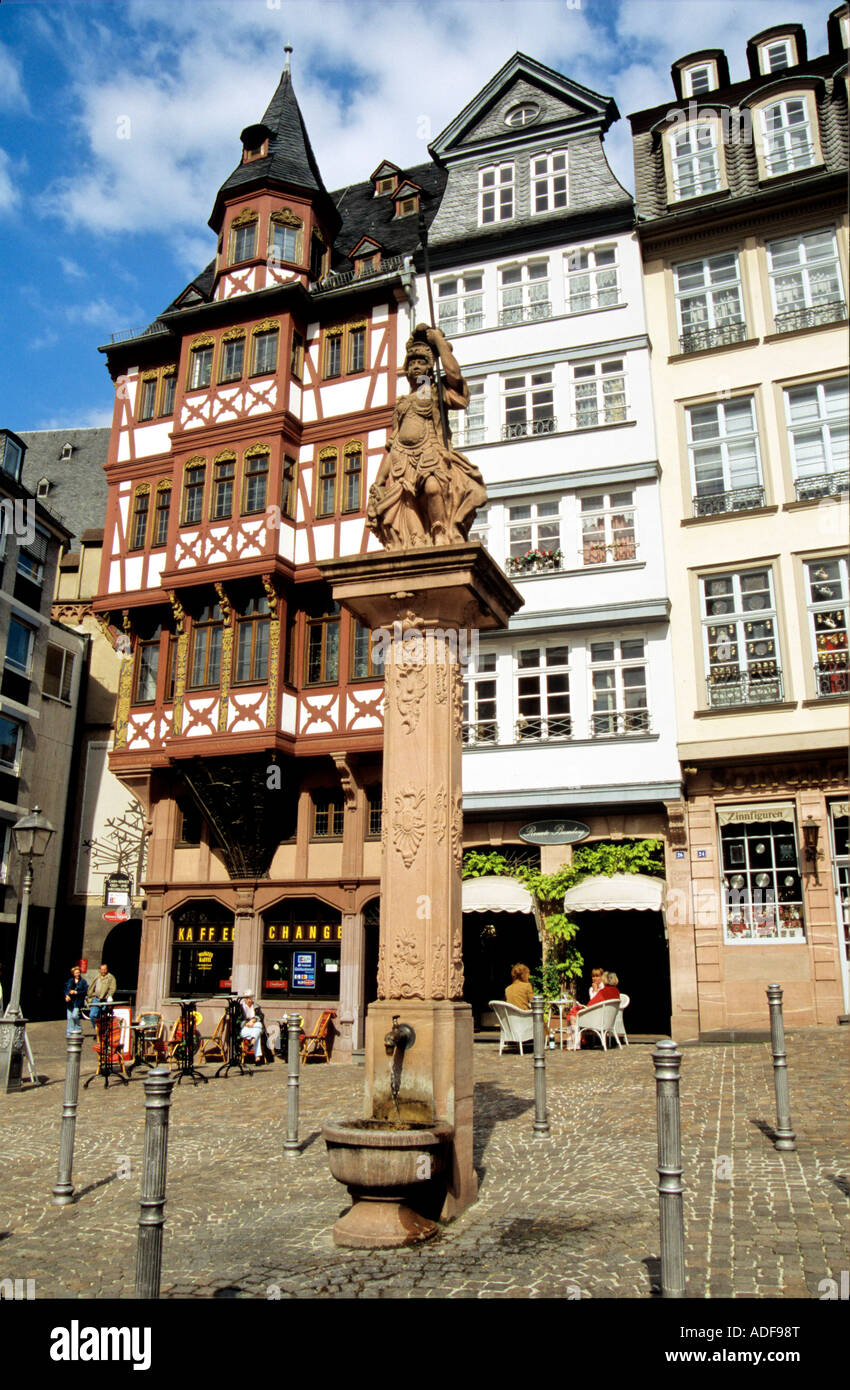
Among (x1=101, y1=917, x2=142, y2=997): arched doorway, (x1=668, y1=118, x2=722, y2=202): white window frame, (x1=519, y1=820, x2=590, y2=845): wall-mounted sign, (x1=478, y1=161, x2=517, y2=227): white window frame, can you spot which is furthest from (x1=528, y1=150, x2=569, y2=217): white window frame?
(x1=101, y1=917, x2=142, y2=997): arched doorway

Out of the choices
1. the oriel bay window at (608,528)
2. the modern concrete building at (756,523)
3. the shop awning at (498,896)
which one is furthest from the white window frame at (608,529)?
the shop awning at (498,896)

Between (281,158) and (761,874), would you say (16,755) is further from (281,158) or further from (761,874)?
(761,874)

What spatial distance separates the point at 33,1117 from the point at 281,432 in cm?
1553

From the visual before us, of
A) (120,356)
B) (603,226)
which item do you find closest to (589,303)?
(603,226)

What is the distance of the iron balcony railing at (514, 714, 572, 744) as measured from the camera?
2125 centimetres

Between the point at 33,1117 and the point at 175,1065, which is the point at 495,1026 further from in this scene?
the point at 33,1117

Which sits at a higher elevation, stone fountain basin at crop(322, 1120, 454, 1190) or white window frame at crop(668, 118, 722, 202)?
white window frame at crop(668, 118, 722, 202)

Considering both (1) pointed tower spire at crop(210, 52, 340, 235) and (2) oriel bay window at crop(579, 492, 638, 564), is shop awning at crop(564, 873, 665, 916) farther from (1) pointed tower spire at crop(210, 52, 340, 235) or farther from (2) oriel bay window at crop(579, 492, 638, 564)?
(1) pointed tower spire at crop(210, 52, 340, 235)

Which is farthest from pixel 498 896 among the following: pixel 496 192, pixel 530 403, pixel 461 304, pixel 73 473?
pixel 73 473

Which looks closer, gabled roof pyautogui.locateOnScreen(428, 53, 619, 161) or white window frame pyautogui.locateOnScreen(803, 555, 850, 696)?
white window frame pyautogui.locateOnScreen(803, 555, 850, 696)

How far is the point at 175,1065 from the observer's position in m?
16.9

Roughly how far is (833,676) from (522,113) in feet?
51.4

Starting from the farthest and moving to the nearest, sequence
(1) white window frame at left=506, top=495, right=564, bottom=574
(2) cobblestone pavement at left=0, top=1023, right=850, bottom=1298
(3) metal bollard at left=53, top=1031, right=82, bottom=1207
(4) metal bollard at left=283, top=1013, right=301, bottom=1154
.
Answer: (1) white window frame at left=506, top=495, right=564, bottom=574
(4) metal bollard at left=283, top=1013, right=301, bottom=1154
(3) metal bollard at left=53, top=1031, right=82, bottom=1207
(2) cobblestone pavement at left=0, top=1023, right=850, bottom=1298

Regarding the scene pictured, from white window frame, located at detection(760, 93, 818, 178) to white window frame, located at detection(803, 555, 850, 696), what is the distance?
8.38 meters
